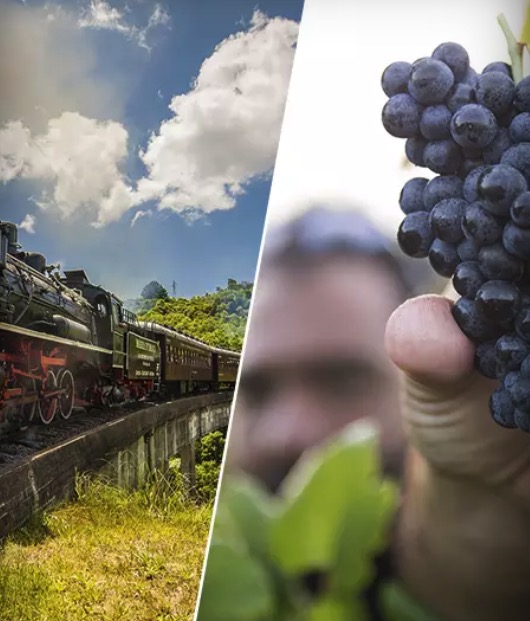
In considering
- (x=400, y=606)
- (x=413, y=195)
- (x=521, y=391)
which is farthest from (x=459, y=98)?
(x=400, y=606)

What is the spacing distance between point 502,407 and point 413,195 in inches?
11.4

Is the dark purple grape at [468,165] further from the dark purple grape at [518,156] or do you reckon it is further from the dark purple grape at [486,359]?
the dark purple grape at [486,359]

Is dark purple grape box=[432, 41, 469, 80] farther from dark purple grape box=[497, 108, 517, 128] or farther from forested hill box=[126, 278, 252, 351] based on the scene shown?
forested hill box=[126, 278, 252, 351]

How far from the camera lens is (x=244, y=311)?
1297mm

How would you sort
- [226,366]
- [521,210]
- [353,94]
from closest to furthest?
[521,210] → [353,94] → [226,366]

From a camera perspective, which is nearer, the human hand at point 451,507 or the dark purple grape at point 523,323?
the dark purple grape at point 523,323

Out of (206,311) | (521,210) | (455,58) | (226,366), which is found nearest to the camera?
(521,210)

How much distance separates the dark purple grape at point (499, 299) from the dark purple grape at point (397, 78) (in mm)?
261

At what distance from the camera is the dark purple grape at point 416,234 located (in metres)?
0.91

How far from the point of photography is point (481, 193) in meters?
0.82

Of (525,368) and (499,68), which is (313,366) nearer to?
(525,368)

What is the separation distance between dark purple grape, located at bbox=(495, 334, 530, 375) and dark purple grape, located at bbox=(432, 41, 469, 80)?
1.05ft

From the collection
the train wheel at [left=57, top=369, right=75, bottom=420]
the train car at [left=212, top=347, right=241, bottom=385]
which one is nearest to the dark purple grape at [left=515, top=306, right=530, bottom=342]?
the train car at [left=212, top=347, right=241, bottom=385]

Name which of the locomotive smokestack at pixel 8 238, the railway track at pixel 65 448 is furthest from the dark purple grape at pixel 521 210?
the locomotive smokestack at pixel 8 238
